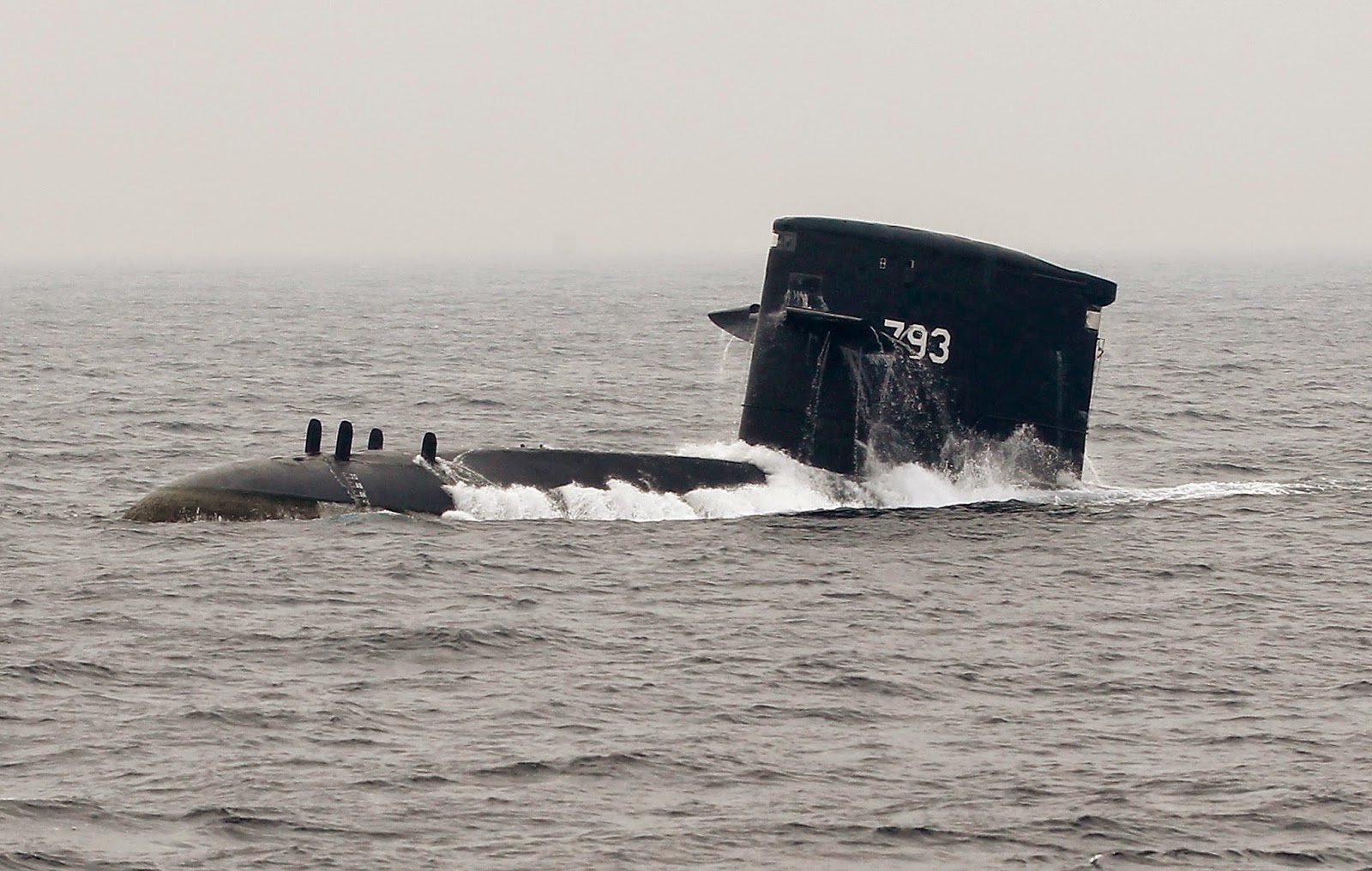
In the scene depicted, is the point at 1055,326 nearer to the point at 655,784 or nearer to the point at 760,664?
the point at 760,664

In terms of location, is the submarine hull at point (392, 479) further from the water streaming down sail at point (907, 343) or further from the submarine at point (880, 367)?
the water streaming down sail at point (907, 343)

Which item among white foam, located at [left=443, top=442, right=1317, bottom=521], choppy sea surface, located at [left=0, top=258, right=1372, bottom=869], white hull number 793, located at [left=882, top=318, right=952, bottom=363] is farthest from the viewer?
white hull number 793, located at [left=882, top=318, right=952, bottom=363]

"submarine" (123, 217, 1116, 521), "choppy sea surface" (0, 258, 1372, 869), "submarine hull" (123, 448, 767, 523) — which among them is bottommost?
"choppy sea surface" (0, 258, 1372, 869)

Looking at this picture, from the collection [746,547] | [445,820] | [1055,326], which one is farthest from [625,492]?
[445,820]

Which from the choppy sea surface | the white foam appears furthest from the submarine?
the choppy sea surface

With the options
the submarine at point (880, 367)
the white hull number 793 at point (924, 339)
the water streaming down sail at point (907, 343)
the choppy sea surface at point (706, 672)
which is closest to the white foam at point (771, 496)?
the choppy sea surface at point (706, 672)

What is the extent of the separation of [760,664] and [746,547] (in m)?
6.29

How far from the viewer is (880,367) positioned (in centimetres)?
3019

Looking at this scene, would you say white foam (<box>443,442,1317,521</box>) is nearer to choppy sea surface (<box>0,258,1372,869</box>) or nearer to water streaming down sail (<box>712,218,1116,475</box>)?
choppy sea surface (<box>0,258,1372,869</box>)

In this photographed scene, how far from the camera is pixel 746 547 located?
2783 cm

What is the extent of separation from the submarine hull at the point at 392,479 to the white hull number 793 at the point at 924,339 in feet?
10.5

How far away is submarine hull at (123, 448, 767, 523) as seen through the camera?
28.1m

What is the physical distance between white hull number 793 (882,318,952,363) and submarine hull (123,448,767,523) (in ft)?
10.5

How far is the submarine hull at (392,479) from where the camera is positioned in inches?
1105
